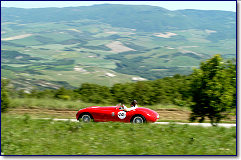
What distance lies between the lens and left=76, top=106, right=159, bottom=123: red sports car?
12891 millimetres

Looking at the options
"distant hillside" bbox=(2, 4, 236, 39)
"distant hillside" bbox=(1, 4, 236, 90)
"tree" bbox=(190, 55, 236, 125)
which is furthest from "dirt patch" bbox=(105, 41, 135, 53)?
"tree" bbox=(190, 55, 236, 125)

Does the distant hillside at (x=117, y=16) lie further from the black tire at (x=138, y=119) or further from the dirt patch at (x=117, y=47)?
the black tire at (x=138, y=119)

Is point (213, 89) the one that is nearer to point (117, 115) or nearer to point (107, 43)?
point (117, 115)

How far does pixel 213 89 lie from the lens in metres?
13.9

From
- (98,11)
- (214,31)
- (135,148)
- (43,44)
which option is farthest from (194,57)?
(98,11)

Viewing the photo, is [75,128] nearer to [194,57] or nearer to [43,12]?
[194,57]

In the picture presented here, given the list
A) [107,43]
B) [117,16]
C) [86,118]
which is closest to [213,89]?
[86,118]

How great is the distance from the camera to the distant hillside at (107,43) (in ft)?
224

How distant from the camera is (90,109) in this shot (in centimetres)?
1347

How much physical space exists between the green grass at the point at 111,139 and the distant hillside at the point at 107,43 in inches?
1447

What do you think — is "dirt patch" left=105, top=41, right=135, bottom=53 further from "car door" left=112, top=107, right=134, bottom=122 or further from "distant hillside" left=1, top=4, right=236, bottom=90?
"car door" left=112, top=107, right=134, bottom=122

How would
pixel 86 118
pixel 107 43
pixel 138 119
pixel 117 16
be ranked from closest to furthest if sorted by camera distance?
pixel 138 119 → pixel 86 118 → pixel 107 43 → pixel 117 16

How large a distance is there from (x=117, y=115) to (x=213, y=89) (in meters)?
4.73

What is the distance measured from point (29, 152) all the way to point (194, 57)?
90482 mm
